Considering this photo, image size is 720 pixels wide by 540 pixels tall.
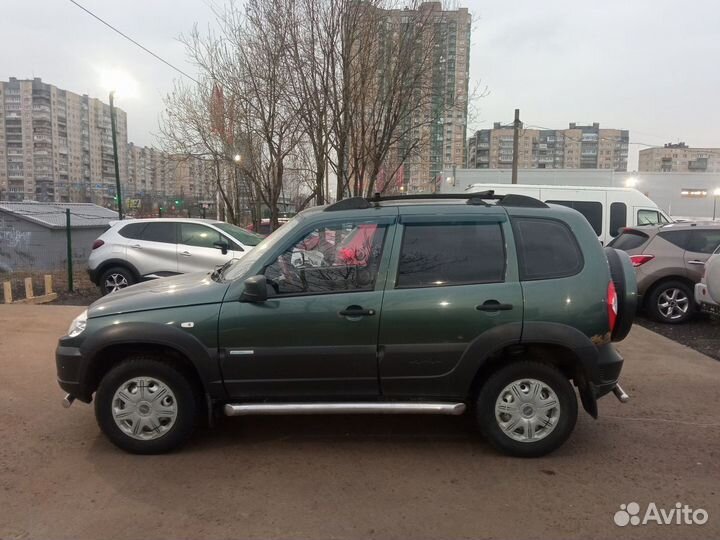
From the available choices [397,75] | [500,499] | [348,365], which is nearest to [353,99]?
[397,75]

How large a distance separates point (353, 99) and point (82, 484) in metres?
10.6

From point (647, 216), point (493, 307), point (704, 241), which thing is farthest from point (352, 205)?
point (647, 216)

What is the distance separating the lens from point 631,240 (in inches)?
344

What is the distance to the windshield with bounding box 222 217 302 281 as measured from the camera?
150 inches

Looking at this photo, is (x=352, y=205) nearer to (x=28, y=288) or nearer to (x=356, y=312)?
(x=356, y=312)

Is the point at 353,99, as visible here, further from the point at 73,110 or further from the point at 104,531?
the point at 73,110

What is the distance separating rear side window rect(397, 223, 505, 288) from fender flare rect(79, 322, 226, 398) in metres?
1.43

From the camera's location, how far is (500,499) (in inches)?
125

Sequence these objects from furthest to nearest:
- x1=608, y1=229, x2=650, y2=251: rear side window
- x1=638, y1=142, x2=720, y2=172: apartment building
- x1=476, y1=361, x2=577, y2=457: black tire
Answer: x1=638, y1=142, x2=720, y2=172: apartment building
x1=608, y1=229, x2=650, y2=251: rear side window
x1=476, y1=361, x2=577, y2=457: black tire

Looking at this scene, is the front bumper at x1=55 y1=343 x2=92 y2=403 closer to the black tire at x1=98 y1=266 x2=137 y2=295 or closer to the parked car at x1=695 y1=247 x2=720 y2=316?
the black tire at x1=98 y1=266 x2=137 y2=295

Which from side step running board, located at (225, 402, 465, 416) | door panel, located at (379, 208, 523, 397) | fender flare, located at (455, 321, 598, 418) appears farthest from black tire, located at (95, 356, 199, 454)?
fender flare, located at (455, 321, 598, 418)

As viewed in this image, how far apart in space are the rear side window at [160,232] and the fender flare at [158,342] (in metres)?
6.52

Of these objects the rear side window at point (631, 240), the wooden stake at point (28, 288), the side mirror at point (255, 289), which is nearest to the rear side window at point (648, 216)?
the rear side window at point (631, 240)

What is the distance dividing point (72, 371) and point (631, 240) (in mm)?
8369
